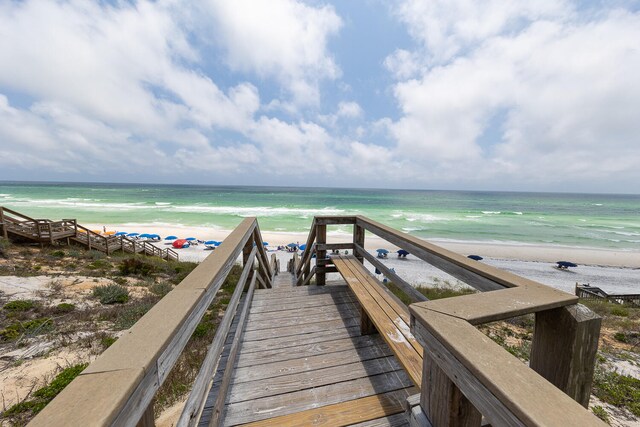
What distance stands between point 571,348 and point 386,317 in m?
1.42

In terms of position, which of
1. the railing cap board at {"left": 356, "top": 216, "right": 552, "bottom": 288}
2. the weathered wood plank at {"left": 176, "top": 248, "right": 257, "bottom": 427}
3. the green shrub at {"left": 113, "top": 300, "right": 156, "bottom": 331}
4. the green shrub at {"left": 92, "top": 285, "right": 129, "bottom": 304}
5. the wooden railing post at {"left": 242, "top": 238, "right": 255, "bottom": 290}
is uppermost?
the railing cap board at {"left": 356, "top": 216, "right": 552, "bottom": 288}

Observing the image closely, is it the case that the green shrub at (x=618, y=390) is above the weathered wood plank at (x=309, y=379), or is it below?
below

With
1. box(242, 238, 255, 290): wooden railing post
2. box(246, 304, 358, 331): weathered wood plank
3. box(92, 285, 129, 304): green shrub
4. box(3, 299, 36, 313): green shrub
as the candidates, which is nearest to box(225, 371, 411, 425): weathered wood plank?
box(246, 304, 358, 331): weathered wood plank

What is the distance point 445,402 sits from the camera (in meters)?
1.02

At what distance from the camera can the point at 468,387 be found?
835mm

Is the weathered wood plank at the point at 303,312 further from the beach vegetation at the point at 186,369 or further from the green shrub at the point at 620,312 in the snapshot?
the green shrub at the point at 620,312

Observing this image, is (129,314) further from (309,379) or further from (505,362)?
(505,362)

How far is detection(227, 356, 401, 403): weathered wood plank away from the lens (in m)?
1.99

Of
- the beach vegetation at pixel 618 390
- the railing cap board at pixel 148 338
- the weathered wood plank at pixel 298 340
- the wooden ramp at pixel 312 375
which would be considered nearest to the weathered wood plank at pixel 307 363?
the wooden ramp at pixel 312 375

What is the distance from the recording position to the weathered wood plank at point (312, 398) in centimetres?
181

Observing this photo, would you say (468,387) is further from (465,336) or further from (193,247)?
(193,247)

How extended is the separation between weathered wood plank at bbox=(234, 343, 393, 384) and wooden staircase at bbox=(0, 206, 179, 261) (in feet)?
48.4

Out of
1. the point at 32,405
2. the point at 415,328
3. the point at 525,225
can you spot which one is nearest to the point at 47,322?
the point at 32,405

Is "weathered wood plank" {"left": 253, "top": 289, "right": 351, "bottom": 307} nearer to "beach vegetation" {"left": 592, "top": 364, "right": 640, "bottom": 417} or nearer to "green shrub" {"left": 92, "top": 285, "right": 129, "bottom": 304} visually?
"beach vegetation" {"left": 592, "top": 364, "right": 640, "bottom": 417}
